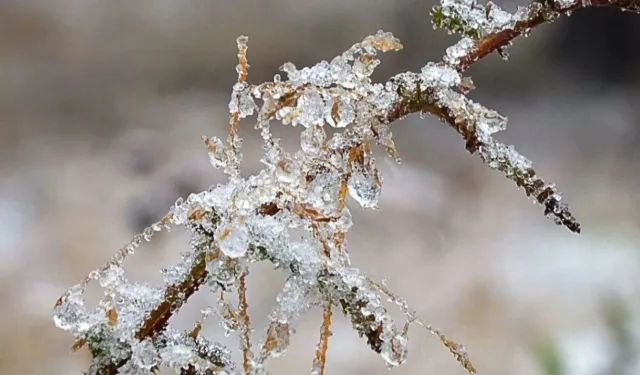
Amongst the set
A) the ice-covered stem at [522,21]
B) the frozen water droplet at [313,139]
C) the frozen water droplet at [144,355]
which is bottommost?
the frozen water droplet at [144,355]

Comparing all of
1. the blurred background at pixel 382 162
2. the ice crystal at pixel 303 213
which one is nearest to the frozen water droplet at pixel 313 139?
the ice crystal at pixel 303 213

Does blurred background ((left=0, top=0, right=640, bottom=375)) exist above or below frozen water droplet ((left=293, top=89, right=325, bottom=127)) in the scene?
above

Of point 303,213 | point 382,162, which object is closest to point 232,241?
point 303,213

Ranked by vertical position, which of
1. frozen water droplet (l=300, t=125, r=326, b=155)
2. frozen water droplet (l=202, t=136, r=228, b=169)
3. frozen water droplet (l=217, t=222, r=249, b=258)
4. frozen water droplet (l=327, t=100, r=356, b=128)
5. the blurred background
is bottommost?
frozen water droplet (l=217, t=222, r=249, b=258)

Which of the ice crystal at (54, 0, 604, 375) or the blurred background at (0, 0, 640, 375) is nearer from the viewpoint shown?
the ice crystal at (54, 0, 604, 375)

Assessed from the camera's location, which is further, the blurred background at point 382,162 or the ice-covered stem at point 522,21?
the blurred background at point 382,162

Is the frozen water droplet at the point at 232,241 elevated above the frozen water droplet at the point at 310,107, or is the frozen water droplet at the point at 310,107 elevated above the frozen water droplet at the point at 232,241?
the frozen water droplet at the point at 310,107

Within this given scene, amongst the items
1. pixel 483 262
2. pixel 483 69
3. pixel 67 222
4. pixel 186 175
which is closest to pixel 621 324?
pixel 483 262

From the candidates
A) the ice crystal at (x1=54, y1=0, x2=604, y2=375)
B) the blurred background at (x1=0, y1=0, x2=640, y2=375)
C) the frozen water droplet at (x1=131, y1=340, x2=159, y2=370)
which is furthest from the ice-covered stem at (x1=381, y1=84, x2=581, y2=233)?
the blurred background at (x1=0, y1=0, x2=640, y2=375)

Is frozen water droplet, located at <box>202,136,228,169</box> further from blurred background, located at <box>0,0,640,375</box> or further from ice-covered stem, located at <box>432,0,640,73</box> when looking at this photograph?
blurred background, located at <box>0,0,640,375</box>

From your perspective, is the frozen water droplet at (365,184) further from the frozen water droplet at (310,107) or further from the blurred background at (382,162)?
the blurred background at (382,162)
